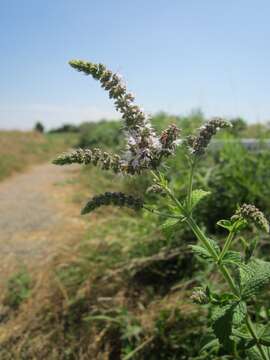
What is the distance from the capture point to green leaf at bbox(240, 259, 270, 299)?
1539 mm

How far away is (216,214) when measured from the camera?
3.92 metres

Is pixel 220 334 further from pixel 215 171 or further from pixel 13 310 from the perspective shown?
pixel 215 171

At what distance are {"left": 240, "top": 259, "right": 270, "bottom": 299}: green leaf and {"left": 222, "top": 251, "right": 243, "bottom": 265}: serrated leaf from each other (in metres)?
0.03

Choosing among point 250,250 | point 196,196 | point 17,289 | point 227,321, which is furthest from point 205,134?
point 17,289

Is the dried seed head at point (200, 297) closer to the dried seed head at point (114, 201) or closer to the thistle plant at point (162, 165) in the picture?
the thistle plant at point (162, 165)

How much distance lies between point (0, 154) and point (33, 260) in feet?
35.9

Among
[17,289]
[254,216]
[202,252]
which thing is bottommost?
[17,289]

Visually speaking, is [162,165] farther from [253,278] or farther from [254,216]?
[253,278]

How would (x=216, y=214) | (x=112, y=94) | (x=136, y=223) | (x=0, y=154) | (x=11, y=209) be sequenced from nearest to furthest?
(x=112, y=94), (x=216, y=214), (x=136, y=223), (x=11, y=209), (x=0, y=154)

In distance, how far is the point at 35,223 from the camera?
609 centimetres

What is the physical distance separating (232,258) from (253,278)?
0.45 feet

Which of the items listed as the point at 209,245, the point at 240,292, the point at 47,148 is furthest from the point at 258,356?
the point at 47,148

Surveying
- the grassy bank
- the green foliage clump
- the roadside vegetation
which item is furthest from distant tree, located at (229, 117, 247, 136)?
the grassy bank

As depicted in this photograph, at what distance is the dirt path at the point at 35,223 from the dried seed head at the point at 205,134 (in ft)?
9.66
